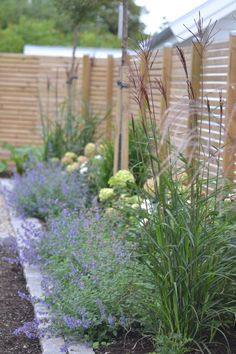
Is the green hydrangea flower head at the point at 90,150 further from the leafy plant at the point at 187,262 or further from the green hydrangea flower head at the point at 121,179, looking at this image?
the leafy plant at the point at 187,262

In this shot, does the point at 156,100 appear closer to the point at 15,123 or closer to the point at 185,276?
the point at 185,276

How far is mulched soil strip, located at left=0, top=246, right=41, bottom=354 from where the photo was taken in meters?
4.48

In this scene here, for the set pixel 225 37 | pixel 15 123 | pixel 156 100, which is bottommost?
pixel 15 123

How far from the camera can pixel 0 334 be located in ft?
15.2

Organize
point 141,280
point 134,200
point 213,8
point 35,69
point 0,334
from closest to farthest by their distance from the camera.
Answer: point 141,280, point 0,334, point 134,200, point 213,8, point 35,69

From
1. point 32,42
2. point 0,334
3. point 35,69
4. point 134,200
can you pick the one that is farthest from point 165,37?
point 32,42

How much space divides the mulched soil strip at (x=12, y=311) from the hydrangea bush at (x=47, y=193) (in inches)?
47.3

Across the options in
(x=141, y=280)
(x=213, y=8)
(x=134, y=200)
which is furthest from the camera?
(x=213, y=8)

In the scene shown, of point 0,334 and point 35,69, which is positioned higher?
point 35,69

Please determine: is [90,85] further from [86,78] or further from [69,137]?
[69,137]

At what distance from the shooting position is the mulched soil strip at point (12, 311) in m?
4.48

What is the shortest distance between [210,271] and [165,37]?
10440 mm

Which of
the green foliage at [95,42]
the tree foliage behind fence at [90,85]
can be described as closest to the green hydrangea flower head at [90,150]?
the tree foliage behind fence at [90,85]

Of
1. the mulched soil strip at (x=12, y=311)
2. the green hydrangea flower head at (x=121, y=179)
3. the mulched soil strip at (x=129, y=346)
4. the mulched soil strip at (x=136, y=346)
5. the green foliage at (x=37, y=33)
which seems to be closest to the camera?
the mulched soil strip at (x=136, y=346)
